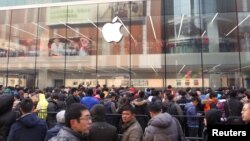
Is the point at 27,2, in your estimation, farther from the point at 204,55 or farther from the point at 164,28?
the point at 204,55

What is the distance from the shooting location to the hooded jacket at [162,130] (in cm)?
441

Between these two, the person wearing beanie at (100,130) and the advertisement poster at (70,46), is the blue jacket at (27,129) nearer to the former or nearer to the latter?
the person wearing beanie at (100,130)

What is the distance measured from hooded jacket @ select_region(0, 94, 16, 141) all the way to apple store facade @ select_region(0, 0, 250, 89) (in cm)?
1670

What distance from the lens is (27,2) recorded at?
25.9 meters

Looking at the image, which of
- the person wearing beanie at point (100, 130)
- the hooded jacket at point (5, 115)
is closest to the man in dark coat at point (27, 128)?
the hooded jacket at point (5, 115)

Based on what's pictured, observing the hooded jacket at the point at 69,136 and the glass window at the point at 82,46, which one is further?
the glass window at the point at 82,46

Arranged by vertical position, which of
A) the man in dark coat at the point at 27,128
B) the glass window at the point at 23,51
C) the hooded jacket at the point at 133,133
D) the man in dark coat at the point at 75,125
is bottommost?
the hooded jacket at the point at 133,133

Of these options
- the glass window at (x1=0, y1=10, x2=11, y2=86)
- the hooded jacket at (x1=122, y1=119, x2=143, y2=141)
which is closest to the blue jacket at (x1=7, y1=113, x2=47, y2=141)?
the hooded jacket at (x1=122, y1=119, x2=143, y2=141)

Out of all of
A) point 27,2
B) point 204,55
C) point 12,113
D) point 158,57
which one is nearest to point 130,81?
point 158,57

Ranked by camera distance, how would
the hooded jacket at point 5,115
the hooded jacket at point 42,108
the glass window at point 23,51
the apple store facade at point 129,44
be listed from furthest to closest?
the glass window at point 23,51 → the apple store facade at point 129,44 → the hooded jacket at point 42,108 → the hooded jacket at point 5,115

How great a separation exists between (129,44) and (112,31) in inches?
66.3

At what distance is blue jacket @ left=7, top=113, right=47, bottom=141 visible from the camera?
4223mm

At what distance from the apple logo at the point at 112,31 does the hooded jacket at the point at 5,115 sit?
1757 centimetres

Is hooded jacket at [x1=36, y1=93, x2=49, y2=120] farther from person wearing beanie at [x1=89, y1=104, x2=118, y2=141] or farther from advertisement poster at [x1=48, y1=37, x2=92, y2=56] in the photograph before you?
advertisement poster at [x1=48, y1=37, x2=92, y2=56]
